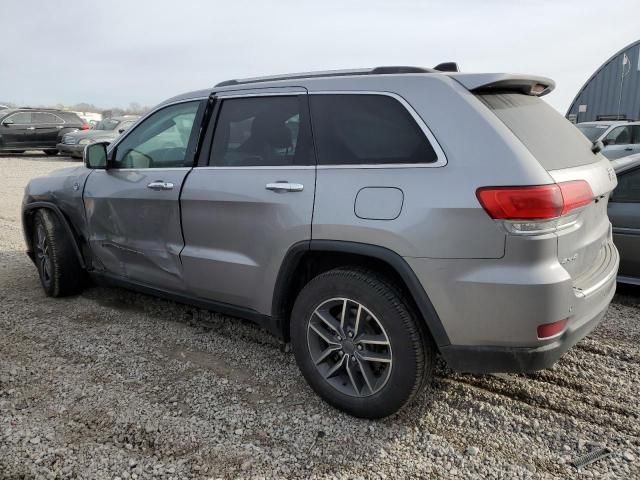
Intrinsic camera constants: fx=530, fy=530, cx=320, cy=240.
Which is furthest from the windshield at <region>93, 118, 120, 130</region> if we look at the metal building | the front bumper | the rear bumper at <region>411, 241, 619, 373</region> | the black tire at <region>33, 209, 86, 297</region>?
the metal building

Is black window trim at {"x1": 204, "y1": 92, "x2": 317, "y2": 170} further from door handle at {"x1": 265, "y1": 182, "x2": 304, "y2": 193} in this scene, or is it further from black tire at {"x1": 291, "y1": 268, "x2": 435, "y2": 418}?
black tire at {"x1": 291, "y1": 268, "x2": 435, "y2": 418}

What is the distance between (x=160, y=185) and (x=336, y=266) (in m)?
1.41

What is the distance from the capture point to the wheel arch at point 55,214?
14.4 feet

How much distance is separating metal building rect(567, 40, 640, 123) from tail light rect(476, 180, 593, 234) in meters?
22.1

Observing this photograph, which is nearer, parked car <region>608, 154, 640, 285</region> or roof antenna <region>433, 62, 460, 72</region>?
roof antenna <region>433, 62, 460, 72</region>

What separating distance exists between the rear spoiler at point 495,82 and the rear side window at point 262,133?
0.88 meters

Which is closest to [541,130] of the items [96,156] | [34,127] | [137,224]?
[137,224]

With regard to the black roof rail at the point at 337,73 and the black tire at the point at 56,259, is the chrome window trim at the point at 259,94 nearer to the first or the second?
the black roof rail at the point at 337,73

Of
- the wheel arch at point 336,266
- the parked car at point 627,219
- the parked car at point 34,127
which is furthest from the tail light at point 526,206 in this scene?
the parked car at point 34,127

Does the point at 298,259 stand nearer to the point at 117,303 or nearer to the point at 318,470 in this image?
the point at 318,470

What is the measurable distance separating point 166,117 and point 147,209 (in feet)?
2.22

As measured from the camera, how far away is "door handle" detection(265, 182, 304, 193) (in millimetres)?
2855

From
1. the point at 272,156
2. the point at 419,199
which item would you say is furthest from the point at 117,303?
the point at 419,199

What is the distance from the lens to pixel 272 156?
3.10 metres
